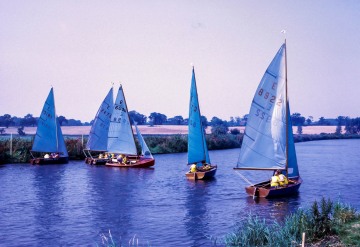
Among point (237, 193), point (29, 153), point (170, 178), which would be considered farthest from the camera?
point (29, 153)

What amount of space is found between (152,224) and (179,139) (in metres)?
55.8

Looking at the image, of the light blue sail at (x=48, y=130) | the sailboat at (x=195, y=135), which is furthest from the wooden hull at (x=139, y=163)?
the sailboat at (x=195, y=135)

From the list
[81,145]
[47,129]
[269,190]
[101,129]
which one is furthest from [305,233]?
[81,145]

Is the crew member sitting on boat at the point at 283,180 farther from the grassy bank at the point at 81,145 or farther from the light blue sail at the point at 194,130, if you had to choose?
the grassy bank at the point at 81,145

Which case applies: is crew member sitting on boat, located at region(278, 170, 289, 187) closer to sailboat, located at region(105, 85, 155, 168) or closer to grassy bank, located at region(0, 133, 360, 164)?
sailboat, located at region(105, 85, 155, 168)

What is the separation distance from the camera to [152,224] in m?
22.1

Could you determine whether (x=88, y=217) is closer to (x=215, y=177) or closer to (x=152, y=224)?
(x=152, y=224)

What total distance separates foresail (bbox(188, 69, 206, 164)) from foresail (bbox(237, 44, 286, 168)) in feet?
30.9

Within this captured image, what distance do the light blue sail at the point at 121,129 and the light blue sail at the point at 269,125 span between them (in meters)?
22.8

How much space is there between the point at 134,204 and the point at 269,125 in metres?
10.5

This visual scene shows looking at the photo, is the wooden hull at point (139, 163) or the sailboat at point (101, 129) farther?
the sailboat at point (101, 129)

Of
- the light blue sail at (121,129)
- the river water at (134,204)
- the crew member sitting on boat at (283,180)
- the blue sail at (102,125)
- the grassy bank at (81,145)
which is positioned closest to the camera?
the river water at (134,204)

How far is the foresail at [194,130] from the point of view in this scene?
3816 cm

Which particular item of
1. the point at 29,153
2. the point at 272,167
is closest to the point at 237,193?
the point at 272,167
